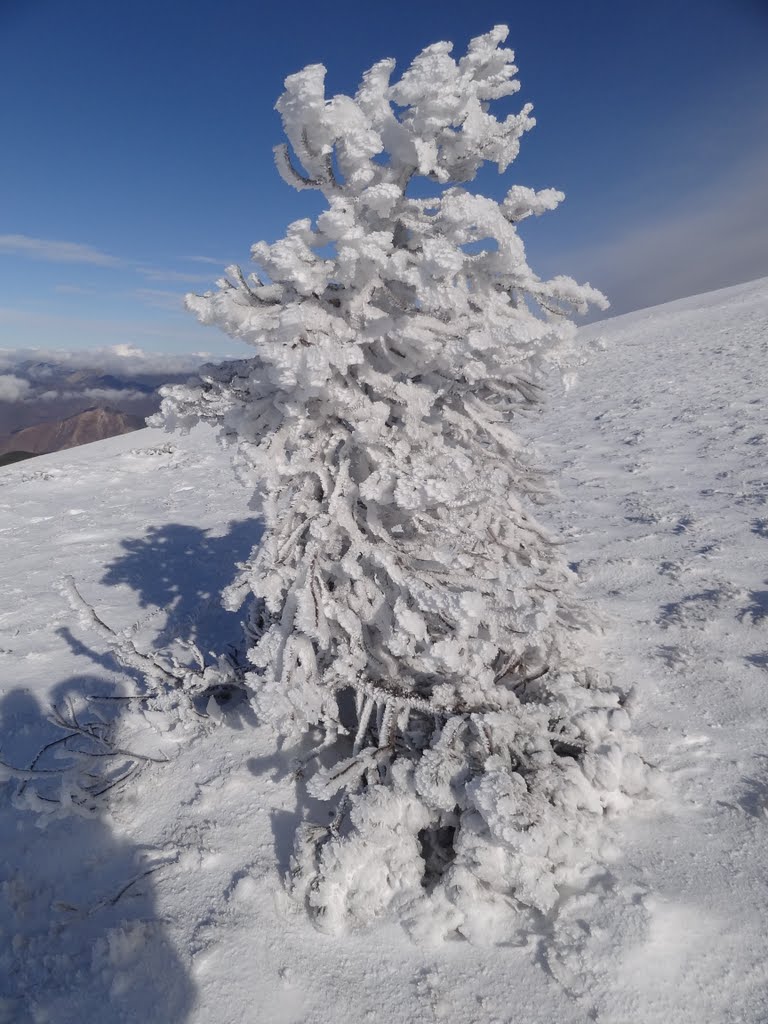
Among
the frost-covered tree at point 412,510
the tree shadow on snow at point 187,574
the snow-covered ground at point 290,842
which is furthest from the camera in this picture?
the tree shadow on snow at point 187,574

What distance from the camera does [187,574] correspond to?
21.6 ft

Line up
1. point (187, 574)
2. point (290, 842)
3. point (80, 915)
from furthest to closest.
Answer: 1. point (187, 574)
2. point (290, 842)
3. point (80, 915)

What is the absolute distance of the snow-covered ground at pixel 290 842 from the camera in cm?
214

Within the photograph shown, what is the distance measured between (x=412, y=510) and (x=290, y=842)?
5.70ft

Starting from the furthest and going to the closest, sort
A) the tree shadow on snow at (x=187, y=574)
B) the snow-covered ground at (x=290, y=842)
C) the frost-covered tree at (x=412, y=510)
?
the tree shadow on snow at (x=187, y=574), the frost-covered tree at (x=412, y=510), the snow-covered ground at (x=290, y=842)

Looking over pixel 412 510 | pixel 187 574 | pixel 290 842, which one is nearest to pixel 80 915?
pixel 290 842

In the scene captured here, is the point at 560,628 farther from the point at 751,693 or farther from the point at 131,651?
the point at 131,651

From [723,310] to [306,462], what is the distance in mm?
23173

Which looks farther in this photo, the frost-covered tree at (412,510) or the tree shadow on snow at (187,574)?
the tree shadow on snow at (187,574)

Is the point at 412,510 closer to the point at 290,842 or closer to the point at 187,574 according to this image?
the point at 290,842

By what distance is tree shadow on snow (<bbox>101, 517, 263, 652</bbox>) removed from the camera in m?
5.29

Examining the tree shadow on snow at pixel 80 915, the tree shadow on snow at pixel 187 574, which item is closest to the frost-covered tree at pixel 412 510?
the tree shadow on snow at pixel 80 915

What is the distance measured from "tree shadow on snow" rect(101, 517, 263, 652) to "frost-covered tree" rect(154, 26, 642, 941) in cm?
230

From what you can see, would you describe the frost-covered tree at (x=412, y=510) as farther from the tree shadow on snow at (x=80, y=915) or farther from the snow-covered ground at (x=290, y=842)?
the tree shadow on snow at (x=80, y=915)
